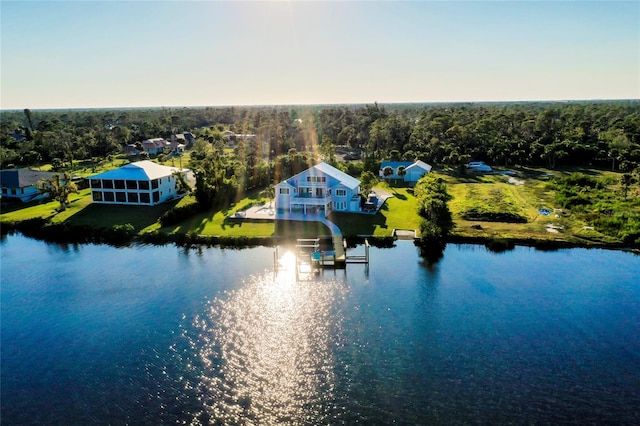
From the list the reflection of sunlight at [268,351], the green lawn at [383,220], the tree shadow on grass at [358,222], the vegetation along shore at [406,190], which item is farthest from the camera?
the green lawn at [383,220]

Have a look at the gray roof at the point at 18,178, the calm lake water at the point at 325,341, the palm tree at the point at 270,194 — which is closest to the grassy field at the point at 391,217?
the palm tree at the point at 270,194

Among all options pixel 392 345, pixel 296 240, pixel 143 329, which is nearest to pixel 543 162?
pixel 296 240

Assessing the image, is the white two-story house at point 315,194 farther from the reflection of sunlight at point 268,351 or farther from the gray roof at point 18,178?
the gray roof at point 18,178

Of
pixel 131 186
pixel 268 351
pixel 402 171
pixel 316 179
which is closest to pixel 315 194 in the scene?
pixel 316 179

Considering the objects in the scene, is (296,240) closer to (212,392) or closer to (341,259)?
(341,259)

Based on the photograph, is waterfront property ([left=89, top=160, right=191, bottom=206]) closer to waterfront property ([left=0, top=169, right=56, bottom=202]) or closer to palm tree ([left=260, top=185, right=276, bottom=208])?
waterfront property ([left=0, top=169, right=56, bottom=202])

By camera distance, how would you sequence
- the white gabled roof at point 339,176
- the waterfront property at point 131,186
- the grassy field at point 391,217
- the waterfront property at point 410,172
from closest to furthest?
the grassy field at point 391,217 < the white gabled roof at point 339,176 < the waterfront property at point 131,186 < the waterfront property at point 410,172
